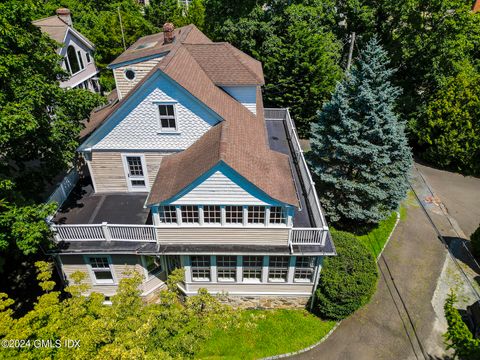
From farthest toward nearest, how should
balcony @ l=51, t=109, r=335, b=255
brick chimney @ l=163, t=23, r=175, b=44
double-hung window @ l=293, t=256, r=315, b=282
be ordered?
brick chimney @ l=163, t=23, r=175, b=44
double-hung window @ l=293, t=256, r=315, b=282
balcony @ l=51, t=109, r=335, b=255

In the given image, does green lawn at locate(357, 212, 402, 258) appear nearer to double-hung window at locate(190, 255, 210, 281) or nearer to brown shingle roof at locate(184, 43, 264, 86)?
double-hung window at locate(190, 255, 210, 281)

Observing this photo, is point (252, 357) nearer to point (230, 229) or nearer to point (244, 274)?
point (244, 274)

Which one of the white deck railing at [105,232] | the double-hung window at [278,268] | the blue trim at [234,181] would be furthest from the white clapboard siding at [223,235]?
the blue trim at [234,181]

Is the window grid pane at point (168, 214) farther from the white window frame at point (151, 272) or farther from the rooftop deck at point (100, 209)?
the white window frame at point (151, 272)

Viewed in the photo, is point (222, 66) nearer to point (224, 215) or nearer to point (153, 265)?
point (224, 215)

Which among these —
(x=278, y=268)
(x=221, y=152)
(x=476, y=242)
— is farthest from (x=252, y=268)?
(x=476, y=242)

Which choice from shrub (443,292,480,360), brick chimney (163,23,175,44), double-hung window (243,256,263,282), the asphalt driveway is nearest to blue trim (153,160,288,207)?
double-hung window (243,256,263,282)
